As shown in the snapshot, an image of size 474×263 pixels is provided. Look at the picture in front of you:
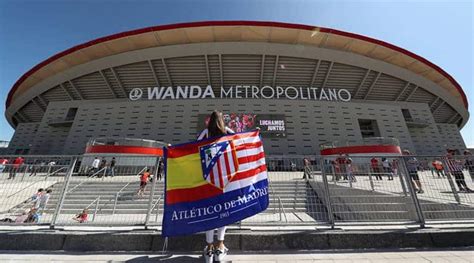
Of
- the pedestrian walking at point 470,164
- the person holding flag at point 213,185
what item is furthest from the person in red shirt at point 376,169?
the person holding flag at point 213,185

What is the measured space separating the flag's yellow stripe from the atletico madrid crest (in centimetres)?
8

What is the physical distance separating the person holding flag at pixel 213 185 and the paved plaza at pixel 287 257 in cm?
48

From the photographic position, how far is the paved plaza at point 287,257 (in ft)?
8.29

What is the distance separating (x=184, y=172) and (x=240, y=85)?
69.4ft

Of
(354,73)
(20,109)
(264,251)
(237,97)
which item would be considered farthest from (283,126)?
(20,109)

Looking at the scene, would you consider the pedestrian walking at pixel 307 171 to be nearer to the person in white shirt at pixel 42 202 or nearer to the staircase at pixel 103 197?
the staircase at pixel 103 197

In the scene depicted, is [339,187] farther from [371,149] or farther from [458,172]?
[371,149]

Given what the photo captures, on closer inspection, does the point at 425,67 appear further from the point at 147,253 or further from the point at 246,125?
the point at 147,253

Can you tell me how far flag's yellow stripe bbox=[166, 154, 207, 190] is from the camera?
251cm

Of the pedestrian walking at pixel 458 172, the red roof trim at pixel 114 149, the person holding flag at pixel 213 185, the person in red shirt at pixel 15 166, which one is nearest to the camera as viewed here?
the person holding flag at pixel 213 185

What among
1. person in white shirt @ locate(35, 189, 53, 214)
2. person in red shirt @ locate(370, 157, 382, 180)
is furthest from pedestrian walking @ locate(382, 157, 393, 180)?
person in white shirt @ locate(35, 189, 53, 214)

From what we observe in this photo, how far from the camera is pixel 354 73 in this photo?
71.4ft

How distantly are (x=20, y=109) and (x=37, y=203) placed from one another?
35.8m

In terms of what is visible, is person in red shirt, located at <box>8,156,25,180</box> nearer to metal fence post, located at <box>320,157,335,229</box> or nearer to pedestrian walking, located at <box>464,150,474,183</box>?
metal fence post, located at <box>320,157,335,229</box>
